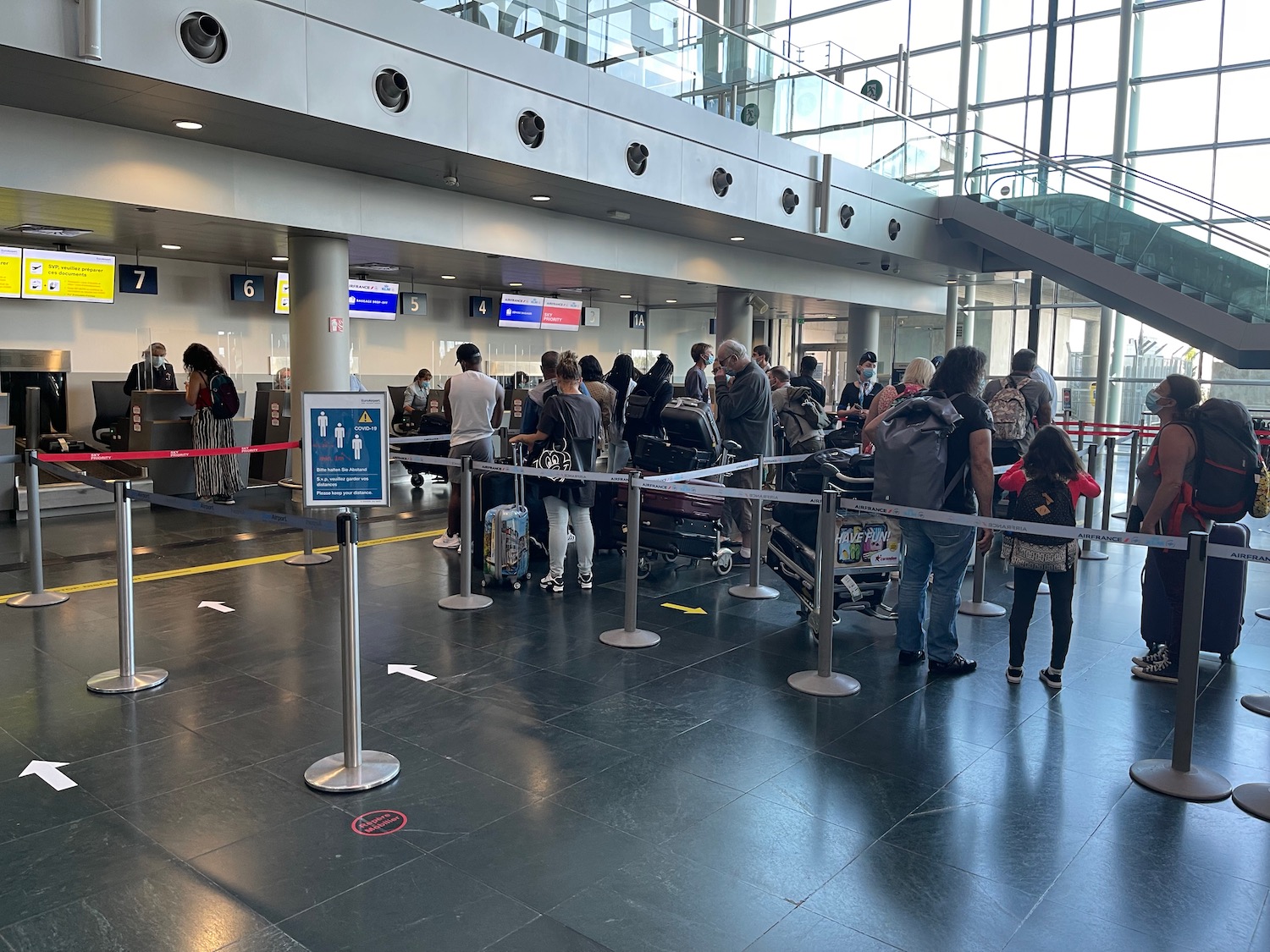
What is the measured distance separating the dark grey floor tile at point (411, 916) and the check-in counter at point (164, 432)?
9.80 meters

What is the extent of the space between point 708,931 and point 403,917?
0.97 metres

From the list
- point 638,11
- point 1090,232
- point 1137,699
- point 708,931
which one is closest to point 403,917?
point 708,931

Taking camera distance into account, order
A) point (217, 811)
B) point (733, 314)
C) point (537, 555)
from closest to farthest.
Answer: point (217, 811) < point (537, 555) < point (733, 314)

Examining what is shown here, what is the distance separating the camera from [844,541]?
604 cm

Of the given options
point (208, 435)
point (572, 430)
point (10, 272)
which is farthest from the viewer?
point (10, 272)

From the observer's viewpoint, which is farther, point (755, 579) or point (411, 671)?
point (755, 579)

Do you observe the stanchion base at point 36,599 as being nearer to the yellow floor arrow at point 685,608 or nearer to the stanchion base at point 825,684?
the yellow floor arrow at point 685,608

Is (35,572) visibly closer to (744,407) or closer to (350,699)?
(350,699)

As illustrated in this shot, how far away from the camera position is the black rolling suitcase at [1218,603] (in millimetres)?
5441

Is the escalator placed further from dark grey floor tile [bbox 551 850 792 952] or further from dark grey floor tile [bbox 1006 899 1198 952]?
dark grey floor tile [bbox 551 850 792 952]

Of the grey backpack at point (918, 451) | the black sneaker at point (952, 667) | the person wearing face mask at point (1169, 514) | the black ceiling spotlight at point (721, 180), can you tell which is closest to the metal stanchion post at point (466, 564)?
the grey backpack at point (918, 451)

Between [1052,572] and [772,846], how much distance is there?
8.30 ft

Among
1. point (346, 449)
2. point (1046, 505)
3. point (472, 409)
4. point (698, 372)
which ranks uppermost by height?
point (698, 372)

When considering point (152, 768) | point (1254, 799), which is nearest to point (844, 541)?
point (1254, 799)
